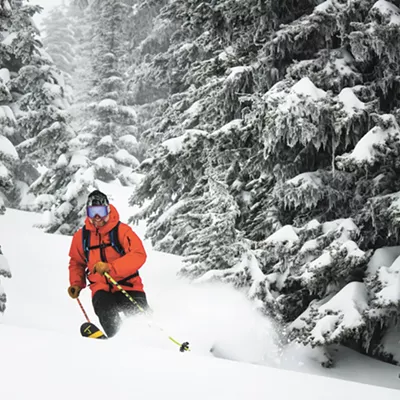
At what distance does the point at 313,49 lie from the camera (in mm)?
9258

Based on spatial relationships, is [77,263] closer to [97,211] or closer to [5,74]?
[97,211]

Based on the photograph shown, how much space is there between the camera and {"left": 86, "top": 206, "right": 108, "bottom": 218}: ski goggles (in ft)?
20.6

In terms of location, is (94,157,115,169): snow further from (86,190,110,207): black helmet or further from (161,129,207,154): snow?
(86,190,110,207): black helmet

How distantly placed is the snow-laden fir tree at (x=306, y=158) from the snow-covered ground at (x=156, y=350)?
0.55 m

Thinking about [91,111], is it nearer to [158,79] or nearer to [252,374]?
[158,79]

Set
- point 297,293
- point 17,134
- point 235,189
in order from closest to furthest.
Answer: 1. point 297,293
2. point 235,189
3. point 17,134

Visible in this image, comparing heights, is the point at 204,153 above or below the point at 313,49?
below

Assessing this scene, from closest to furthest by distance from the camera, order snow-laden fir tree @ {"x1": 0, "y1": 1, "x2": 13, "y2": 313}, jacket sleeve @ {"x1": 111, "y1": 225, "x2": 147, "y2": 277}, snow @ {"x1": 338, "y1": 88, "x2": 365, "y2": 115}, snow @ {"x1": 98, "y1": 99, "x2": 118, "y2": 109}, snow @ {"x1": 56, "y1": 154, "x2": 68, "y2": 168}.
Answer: jacket sleeve @ {"x1": 111, "y1": 225, "x2": 147, "y2": 277}, snow @ {"x1": 338, "y1": 88, "x2": 365, "y2": 115}, snow-laden fir tree @ {"x1": 0, "y1": 1, "x2": 13, "y2": 313}, snow @ {"x1": 56, "y1": 154, "x2": 68, "y2": 168}, snow @ {"x1": 98, "y1": 99, "x2": 118, "y2": 109}

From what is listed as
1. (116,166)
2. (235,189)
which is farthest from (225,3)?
(116,166)

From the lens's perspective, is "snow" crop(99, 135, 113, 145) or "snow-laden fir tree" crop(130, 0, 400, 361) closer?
"snow-laden fir tree" crop(130, 0, 400, 361)

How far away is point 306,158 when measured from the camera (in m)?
9.13

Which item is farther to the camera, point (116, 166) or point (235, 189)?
point (116, 166)

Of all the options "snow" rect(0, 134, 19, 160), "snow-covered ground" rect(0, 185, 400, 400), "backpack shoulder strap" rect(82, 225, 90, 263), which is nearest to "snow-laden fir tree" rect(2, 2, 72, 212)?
"snow-covered ground" rect(0, 185, 400, 400)

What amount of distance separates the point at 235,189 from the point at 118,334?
4.46 meters
